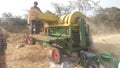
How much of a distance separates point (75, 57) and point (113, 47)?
2.12 metres

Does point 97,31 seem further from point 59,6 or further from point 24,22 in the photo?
point 24,22

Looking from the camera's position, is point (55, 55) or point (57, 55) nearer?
point (57, 55)

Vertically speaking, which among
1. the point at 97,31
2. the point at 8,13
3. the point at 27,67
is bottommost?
the point at 27,67

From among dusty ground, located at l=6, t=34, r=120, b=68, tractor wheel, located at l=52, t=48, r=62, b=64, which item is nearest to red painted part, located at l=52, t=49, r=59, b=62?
tractor wheel, located at l=52, t=48, r=62, b=64

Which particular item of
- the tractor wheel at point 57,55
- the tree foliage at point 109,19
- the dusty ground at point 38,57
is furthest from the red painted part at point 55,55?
the tree foliage at point 109,19

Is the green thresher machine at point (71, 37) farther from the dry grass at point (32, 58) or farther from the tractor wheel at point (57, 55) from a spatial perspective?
the dry grass at point (32, 58)

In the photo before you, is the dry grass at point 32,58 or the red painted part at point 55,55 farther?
the red painted part at point 55,55

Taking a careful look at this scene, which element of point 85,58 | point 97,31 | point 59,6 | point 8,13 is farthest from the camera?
point 8,13

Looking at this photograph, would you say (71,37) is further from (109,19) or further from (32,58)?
(109,19)

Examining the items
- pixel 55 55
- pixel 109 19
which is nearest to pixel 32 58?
pixel 55 55

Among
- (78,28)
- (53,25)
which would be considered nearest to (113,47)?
(78,28)

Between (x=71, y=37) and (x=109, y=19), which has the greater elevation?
(x=109, y=19)

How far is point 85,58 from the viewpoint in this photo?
7477mm

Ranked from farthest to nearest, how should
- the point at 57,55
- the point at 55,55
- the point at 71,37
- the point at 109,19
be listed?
the point at 109,19, the point at 55,55, the point at 57,55, the point at 71,37
